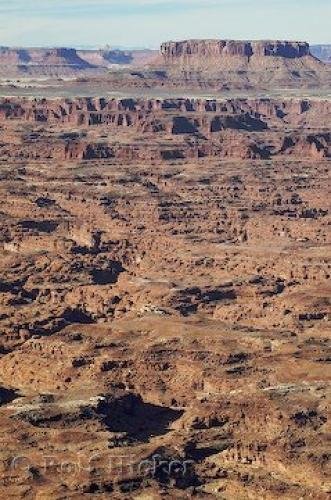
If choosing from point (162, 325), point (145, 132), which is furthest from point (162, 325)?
point (145, 132)

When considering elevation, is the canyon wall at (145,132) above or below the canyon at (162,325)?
above

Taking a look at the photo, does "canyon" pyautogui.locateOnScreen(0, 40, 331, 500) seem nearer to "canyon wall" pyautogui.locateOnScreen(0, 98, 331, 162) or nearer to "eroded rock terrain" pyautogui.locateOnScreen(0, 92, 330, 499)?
"eroded rock terrain" pyautogui.locateOnScreen(0, 92, 330, 499)

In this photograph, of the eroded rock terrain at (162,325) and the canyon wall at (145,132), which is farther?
the canyon wall at (145,132)

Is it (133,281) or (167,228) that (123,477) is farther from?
(167,228)

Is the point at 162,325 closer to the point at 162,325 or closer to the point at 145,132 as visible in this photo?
the point at 162,325

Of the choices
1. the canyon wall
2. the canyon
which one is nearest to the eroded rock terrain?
the canyon

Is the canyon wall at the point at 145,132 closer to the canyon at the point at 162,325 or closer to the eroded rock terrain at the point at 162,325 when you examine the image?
the canyon at the point at 162,325

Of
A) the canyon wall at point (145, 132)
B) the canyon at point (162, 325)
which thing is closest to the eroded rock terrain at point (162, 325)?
the canyon at point (162, 325)

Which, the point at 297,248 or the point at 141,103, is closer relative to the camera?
the point at 297,248

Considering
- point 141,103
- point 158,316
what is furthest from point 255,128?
point 158,316
